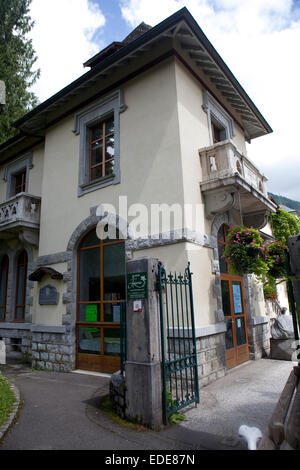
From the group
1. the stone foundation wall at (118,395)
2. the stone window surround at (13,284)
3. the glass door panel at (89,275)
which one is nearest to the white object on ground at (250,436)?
the stone foundation wall at (118,395)

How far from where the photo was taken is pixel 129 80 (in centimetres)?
830

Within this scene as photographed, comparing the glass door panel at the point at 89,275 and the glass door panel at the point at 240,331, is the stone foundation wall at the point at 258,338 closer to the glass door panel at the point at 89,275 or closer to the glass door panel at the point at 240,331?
the glass door panel at the point at 240,331

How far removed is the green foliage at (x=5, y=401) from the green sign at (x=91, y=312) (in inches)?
98.5

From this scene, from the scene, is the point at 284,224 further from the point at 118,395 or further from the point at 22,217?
the point at 118,395

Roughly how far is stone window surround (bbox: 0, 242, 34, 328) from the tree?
576 centimetres

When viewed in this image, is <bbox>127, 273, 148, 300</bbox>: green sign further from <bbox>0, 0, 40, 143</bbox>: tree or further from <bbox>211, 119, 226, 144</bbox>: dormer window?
<bbox>0, 0, 40, 143</bbox>: tree

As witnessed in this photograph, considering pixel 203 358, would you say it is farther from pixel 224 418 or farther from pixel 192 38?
pixel 192 38

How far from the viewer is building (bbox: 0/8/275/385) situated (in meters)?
6.90

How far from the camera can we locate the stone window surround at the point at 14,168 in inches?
449

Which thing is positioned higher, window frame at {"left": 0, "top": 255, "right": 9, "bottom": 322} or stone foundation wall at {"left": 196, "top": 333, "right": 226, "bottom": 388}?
window frame at {"left": 0, "top": 255, "right": 9, "bottom": 322}

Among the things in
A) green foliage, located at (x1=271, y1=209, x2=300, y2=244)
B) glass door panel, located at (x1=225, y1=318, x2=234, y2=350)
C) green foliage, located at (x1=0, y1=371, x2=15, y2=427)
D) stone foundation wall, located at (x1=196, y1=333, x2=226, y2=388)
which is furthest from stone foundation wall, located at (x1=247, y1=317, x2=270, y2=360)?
green foliage, located at (x1=0, y1=371, x2=15, y2=427)
